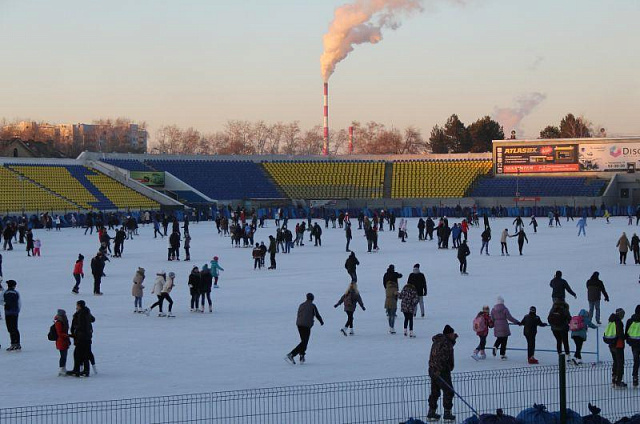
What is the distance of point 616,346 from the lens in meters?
13.0

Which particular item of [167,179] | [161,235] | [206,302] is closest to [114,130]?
[167,179]

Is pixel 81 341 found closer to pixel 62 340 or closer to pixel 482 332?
pixel 62 340

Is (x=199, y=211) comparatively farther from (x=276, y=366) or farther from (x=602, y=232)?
(x=276, y=366)

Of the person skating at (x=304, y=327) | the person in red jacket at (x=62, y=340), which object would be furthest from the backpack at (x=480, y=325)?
the person in red jacket at (x=62, y=340)

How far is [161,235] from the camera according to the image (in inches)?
1967

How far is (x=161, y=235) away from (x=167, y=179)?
3265cm

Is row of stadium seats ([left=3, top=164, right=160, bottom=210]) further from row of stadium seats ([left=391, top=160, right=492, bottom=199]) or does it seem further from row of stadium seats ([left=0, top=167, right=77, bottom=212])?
row of stadium seats ([left=391, top=160, right=492, bottom=199])

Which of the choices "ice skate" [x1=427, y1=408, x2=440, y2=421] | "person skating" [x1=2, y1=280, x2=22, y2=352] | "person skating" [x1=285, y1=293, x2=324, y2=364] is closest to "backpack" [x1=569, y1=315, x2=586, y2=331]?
"person skating" [x1=285, y1=293, x2=324, y2=364]

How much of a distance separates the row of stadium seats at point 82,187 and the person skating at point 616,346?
56.7 meters

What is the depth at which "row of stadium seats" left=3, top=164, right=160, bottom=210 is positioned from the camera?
68.8 metres

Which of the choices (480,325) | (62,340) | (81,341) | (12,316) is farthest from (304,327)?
(12,316)

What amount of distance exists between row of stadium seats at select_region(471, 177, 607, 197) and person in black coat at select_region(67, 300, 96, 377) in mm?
68245

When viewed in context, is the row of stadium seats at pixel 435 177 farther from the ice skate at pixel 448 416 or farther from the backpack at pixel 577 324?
the ice skate at pixel 448 416

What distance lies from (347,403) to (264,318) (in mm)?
8261
